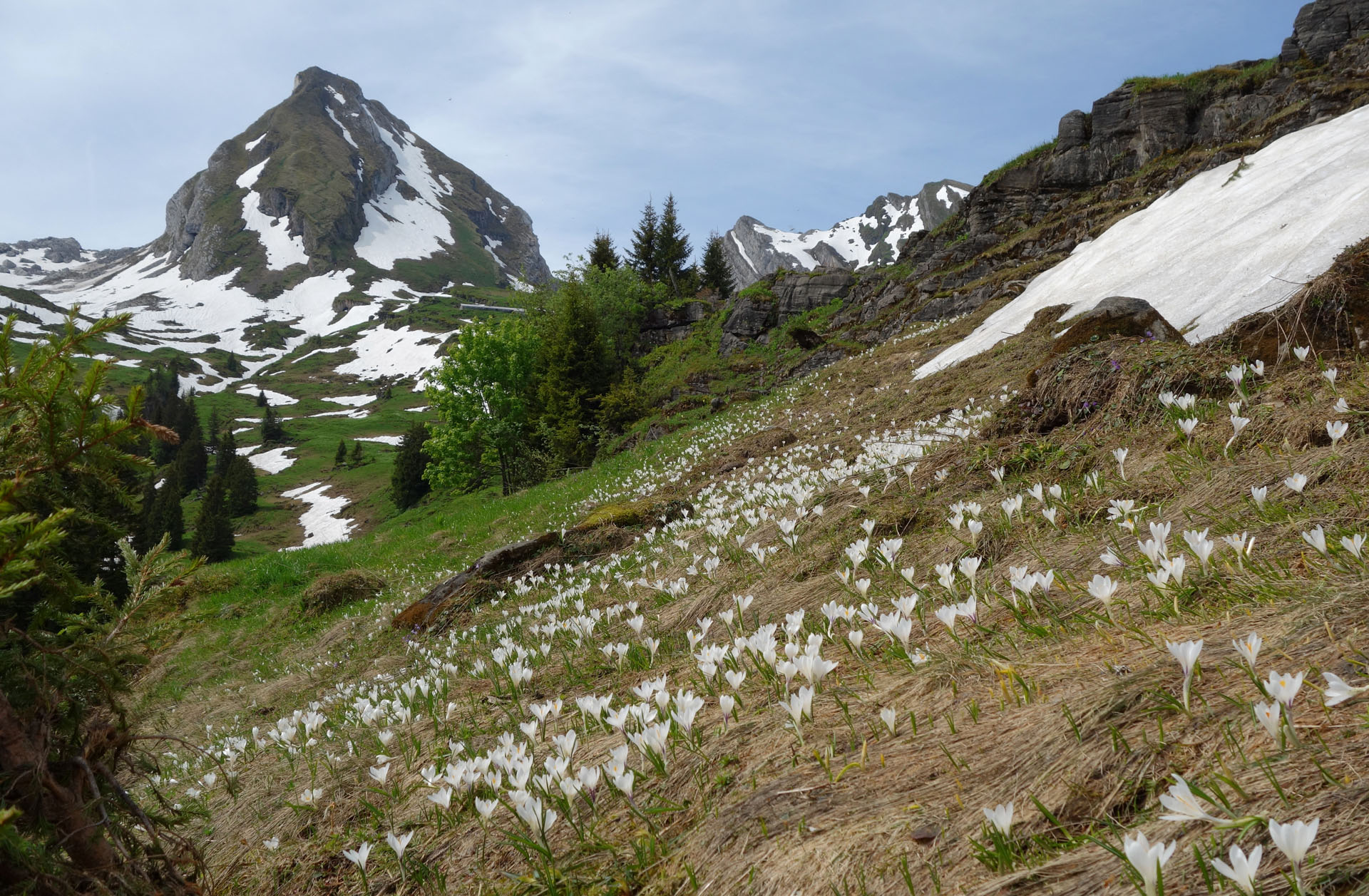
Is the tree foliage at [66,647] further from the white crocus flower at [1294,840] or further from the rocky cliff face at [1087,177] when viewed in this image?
the rocky cliff face at [1087,177]

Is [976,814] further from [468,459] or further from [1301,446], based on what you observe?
[468,459]

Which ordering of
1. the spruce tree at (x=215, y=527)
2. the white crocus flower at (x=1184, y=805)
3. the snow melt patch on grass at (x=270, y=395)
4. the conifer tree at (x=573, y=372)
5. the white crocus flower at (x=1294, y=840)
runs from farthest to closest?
the snow melt patch on grass at (x=270, y=395)
the spruce tree at (x=215, y=527)
the conifer tree at (x=573, y=372)
the white crocus flower at (x=1184, y=805)
the white crocus flower at (x=1294, y=840)

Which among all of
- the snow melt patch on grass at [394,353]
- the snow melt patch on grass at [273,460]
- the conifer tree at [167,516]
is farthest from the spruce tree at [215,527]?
the snow melt patch on grass at [394,353]

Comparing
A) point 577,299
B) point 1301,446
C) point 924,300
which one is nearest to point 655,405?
point 577,299

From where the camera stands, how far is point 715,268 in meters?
66.9

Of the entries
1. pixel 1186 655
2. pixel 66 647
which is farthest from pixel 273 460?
pixel 1186 655

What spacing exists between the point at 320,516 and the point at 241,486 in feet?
38.7

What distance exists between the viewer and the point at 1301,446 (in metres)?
4.19

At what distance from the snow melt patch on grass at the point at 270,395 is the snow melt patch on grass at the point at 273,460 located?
43.0 meters

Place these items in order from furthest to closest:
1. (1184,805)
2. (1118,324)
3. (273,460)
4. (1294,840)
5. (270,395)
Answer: (270,395) → (273,460) → (1118,324) → (1184,805) → (1294,840)

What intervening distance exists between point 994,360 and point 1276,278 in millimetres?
6144

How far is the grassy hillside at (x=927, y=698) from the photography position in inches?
73.4

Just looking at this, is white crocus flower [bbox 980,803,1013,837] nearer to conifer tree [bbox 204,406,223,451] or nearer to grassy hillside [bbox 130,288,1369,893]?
grassy hillside [bbox 130,288,1369,893]

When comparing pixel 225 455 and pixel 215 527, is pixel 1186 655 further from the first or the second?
pixel 225 455
